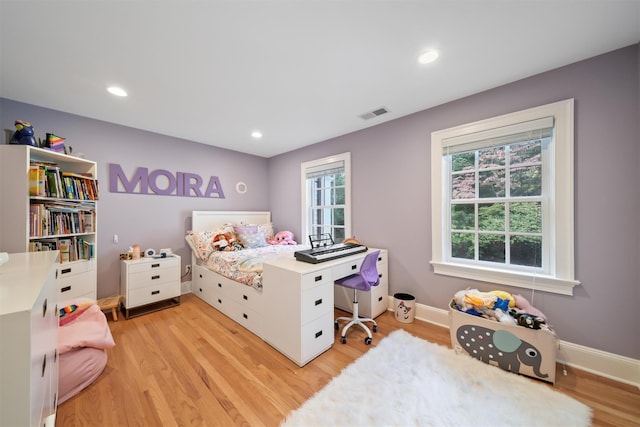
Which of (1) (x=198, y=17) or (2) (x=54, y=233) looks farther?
(2) (x=54, y=233)

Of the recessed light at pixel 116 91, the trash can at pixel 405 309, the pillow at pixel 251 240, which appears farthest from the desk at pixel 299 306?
the recessed light at pixel 116 91

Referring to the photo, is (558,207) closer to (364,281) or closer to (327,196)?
(364,281)

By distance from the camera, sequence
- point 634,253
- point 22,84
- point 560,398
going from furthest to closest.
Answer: point 22,84 < point 634,253 < point 560,398

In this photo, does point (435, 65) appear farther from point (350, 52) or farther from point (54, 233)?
point (54, 233)

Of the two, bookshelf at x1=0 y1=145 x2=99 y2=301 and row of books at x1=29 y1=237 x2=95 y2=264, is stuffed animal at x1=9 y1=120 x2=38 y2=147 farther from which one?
row of books at x1=29 y1=237 x2=95 y2=264

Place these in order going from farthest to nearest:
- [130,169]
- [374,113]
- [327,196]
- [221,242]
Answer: [327,196] → [221,242] → [130,169] → [374,113]

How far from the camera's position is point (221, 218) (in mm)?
3822

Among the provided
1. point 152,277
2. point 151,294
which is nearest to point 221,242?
point 152,277

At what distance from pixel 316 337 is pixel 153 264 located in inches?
89.7

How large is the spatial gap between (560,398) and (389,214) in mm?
Answer: 1947

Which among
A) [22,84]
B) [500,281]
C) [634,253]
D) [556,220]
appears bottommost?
[500,281]

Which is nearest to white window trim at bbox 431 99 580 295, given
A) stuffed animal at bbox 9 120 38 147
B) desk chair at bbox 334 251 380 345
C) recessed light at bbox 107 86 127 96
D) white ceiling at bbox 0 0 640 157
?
white ceiling at bbox 0 0 640 157

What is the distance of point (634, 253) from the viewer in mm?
1627

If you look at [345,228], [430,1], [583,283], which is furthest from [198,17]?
[583,283]
